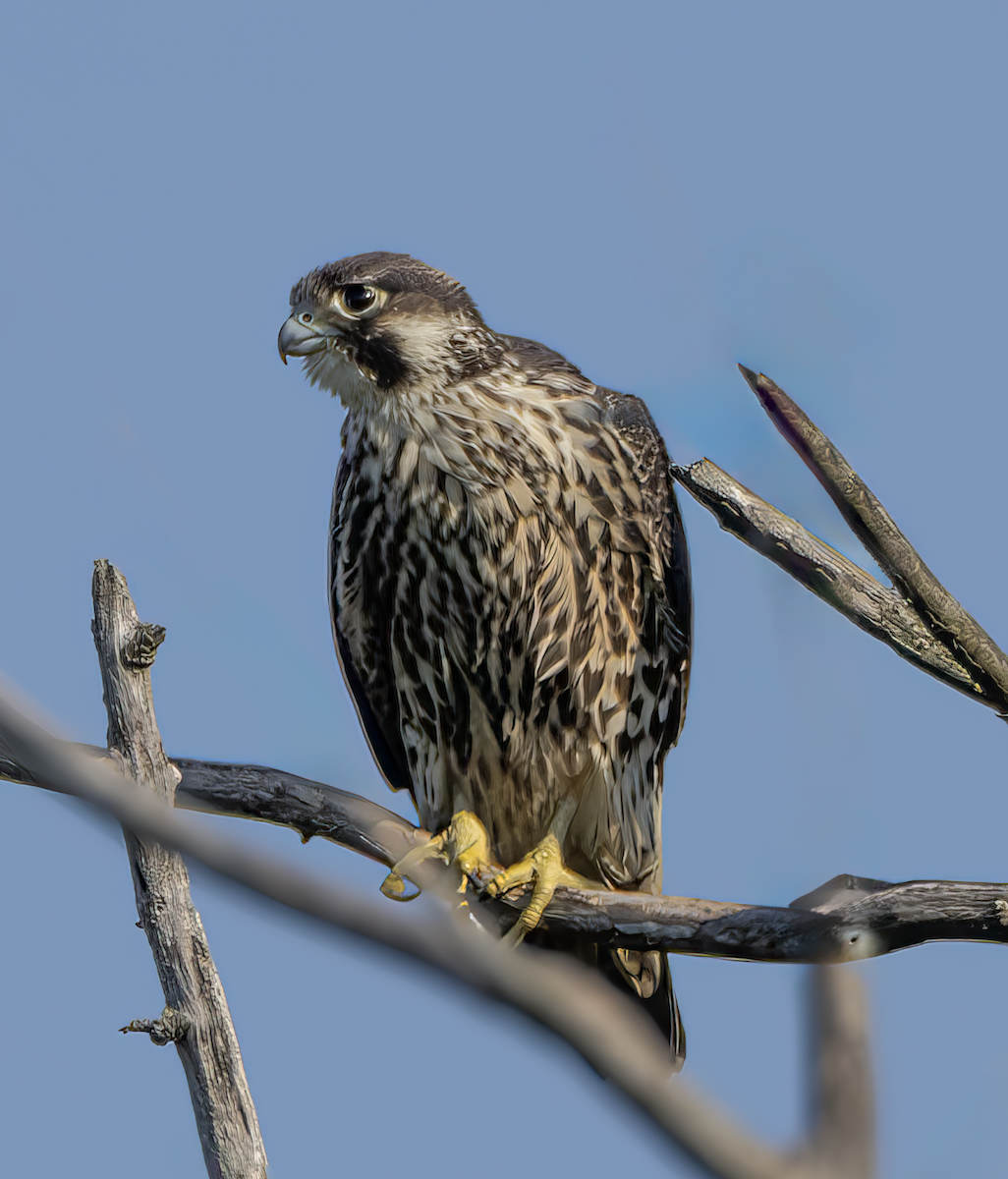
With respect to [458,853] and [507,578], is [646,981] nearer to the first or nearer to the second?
[458,853]

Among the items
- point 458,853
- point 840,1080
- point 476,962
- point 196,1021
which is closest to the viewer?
point 476,962

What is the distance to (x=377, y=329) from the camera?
340 cm

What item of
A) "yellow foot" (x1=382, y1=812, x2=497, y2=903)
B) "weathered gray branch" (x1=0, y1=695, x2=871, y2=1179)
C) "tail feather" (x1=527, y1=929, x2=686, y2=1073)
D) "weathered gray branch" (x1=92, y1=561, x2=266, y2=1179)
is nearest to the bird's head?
"yellow foot" (x1=382, y1=812, x2=497, y2=903)

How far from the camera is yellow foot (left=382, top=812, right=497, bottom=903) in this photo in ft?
11.3

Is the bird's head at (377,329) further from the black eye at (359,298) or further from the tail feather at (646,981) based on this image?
the tail feather at (646,981)

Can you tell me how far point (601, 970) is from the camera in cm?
372

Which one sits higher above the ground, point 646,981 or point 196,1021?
point 646,981

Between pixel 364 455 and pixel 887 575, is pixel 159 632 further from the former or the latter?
pixel 887 575

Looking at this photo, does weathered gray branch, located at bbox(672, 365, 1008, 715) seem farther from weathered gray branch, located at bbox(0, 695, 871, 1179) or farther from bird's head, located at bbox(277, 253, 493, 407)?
weathered gray branch, located at bbox(0, 695, 871, 1179)

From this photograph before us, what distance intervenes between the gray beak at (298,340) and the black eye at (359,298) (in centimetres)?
13

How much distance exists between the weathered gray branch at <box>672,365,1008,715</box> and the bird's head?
130 centimetres

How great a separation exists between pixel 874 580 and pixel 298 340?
1848mm

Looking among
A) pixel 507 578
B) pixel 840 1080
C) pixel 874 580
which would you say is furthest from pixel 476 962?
pixel 507 578

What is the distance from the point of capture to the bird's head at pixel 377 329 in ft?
11.2
